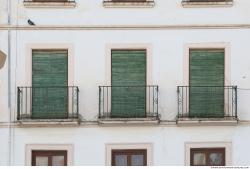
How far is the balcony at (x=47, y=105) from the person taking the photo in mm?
18375

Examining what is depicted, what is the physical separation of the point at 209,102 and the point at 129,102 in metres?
1.97

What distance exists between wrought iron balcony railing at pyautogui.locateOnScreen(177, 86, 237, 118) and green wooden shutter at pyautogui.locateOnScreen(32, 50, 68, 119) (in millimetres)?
2939

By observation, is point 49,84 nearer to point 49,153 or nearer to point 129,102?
point 49,153

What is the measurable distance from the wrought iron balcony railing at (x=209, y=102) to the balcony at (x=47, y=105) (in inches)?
105

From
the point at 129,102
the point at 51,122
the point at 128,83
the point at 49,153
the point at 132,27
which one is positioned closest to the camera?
the point at 51,122

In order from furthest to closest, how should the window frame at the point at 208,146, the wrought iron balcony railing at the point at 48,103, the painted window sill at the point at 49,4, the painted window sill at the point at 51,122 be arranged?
1. the painted window sill at the point at 49,4
2. the window frame at the point at 208,146
3. the wrought iron balcony railing at the point at 48,103
4. the painted window sill at the point at 51,122

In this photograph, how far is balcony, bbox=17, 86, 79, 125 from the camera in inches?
723

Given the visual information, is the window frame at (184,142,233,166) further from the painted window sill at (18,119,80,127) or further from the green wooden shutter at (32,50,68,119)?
the green wooden shutter at (32,50,68,119)

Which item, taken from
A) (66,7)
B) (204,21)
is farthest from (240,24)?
(66,7)

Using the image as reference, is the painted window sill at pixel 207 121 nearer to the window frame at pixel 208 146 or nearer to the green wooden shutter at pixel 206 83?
the green wooden shutter at pixel 206 83

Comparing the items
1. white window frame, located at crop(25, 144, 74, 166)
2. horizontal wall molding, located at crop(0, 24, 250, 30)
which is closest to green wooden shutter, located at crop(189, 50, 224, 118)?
horizontal wall molding, located at crop(0, 24, 250, 30)

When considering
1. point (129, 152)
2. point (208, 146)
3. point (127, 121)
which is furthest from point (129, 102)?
point (208, 146)

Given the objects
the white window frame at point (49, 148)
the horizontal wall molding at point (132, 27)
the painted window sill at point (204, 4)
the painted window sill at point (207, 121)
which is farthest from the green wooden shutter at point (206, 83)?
the white window frame at point (49, 148)

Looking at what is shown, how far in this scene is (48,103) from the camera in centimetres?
1845
